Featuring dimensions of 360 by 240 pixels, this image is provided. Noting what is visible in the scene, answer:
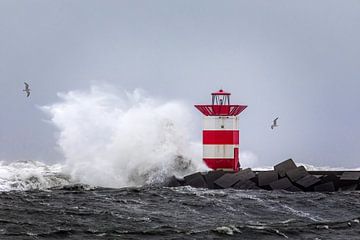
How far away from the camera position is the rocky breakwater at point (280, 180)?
19.5m

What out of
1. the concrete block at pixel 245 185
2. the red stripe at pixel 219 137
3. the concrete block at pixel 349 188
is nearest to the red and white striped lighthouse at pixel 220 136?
the red stripe at pixel 219 137

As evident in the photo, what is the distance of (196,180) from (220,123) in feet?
7.36

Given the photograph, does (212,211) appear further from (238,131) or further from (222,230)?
(238,131)

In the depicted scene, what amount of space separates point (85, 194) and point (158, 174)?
513cm

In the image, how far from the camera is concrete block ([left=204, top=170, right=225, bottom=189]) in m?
20.0

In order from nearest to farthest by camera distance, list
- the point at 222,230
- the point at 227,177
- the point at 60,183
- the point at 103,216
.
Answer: the point at 222,230 → the point at 103,216 → the point at 227,177 → the point at 60,183

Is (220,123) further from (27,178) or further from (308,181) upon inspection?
(27,178)

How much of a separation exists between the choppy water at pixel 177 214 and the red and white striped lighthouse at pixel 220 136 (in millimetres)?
3430

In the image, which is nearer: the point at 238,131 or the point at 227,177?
the point at 227,177

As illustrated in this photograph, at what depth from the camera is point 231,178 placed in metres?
19.9

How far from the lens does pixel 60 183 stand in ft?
69.9

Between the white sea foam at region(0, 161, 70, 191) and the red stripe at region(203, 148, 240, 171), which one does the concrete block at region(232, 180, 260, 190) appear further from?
the white sea foam at region(0, 161, 70, 191)

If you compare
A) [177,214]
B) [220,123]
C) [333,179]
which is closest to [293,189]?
[333,179]

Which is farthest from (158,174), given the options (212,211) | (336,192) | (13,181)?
(212,211)
